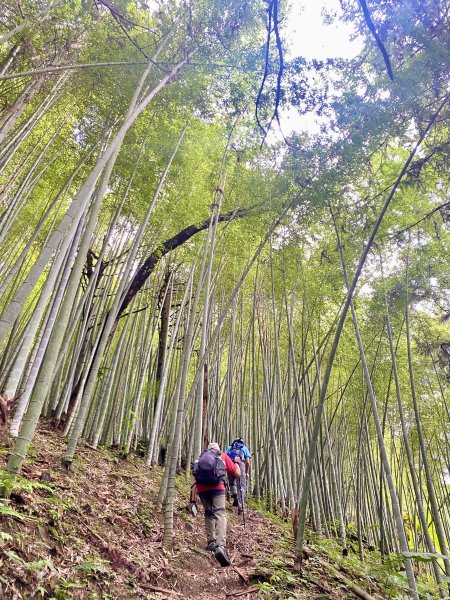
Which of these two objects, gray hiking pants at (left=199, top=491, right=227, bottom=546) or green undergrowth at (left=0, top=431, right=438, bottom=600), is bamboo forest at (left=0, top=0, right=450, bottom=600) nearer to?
green undergrowth at (left=0, top=431, right=438, bottom=600)

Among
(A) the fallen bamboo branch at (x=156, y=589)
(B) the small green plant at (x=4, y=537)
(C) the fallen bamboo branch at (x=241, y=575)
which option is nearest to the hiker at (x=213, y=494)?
(C) the fallen bamboo branch at (x=241, y=575)

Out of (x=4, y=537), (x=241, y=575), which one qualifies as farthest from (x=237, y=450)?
(x=4, y=537)

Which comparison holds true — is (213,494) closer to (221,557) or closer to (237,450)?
(221,557)

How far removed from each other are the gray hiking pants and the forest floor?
20 centimetres

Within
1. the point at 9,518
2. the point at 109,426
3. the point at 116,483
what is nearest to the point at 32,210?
the point at 109,426

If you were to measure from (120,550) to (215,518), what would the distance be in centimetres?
90

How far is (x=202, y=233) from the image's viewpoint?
18.5 ft

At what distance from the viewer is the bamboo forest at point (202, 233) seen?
7.91 ft

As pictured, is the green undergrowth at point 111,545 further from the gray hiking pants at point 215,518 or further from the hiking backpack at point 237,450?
the hiking backpack at point 237,450

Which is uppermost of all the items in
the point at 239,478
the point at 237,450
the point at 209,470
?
the point at 237,450

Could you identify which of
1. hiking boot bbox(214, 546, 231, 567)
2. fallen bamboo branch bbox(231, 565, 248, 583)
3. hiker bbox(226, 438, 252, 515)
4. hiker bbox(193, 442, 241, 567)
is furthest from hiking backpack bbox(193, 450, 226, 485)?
hiker bbox(226, 438, 252, 515)

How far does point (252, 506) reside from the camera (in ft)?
18.4

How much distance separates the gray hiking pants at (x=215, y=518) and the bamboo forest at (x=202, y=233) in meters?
0.21

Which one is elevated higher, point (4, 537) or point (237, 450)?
point (237, 450)
